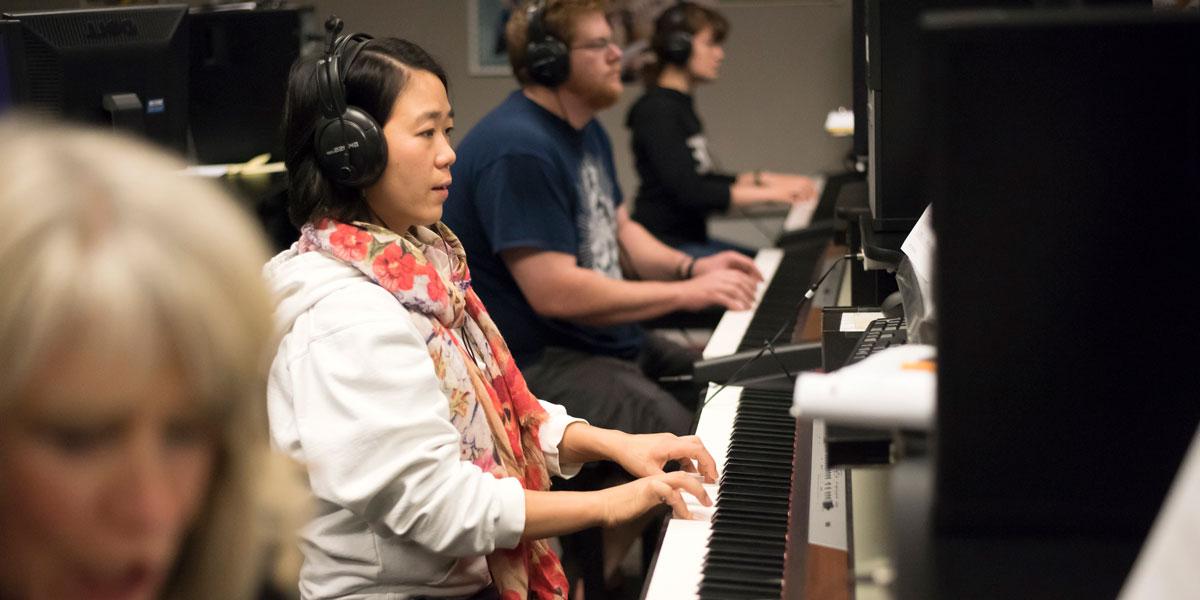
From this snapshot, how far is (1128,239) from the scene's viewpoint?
82 cm

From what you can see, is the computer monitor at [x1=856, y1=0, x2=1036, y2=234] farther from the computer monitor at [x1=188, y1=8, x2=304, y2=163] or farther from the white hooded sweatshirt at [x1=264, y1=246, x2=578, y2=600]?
the computer monitor at [x1=188, y1=8, x2=304, y2=163]

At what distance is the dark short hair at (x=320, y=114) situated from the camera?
1.66m

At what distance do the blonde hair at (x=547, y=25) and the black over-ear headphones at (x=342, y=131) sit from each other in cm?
126

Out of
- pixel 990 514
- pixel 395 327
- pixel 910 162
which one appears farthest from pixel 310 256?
pixel 990 514

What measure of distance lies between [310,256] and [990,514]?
37.5 inches

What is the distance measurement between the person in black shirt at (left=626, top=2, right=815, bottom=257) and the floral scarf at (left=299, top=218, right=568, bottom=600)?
233cm

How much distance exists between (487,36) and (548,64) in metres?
3.20

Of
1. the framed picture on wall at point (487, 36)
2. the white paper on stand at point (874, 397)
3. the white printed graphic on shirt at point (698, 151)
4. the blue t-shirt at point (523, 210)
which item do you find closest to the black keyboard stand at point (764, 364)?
the blue t-shirt at point (523, 210)

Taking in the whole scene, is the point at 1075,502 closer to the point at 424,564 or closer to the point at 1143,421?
the point at 1143,421

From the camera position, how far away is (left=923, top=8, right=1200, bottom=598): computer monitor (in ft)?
2.60

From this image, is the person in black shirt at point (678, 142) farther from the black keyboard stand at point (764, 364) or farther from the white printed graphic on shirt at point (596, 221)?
the black keyboard stand at point (764, 364)

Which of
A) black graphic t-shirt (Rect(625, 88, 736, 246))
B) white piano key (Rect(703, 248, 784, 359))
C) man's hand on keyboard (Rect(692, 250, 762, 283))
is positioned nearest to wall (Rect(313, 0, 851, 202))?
black graphic t-shirt (Rect(625, 88, 736, 246))

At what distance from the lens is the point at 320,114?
1653 millimetres

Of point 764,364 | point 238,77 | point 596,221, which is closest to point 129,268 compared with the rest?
point 764,364
